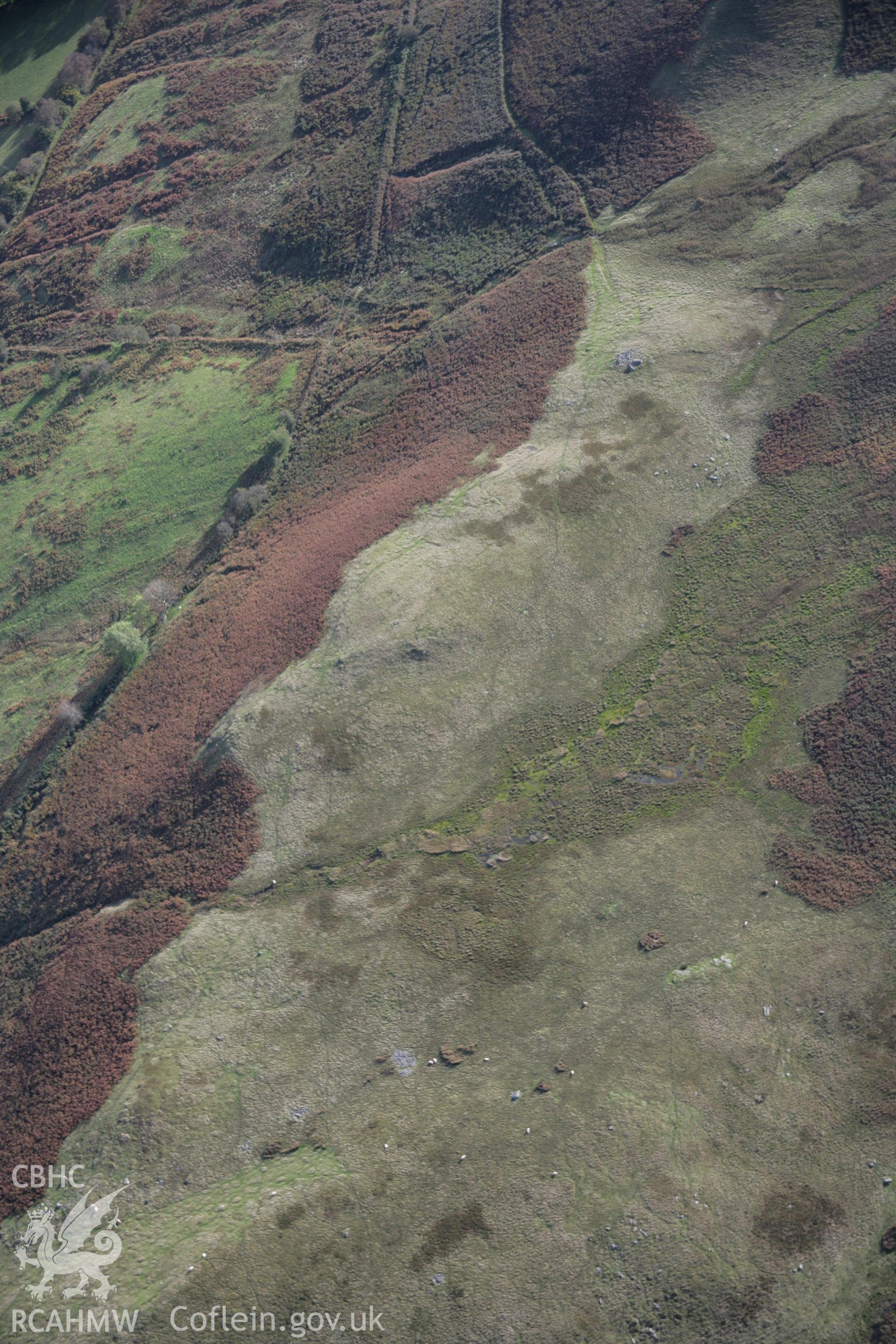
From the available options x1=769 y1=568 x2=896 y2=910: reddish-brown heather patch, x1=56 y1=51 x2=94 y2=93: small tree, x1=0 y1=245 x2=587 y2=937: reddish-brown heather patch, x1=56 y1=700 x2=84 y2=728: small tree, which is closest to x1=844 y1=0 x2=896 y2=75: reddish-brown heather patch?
x1=0 y1=245 x2=587 y2=937: reddish-brown heather patch

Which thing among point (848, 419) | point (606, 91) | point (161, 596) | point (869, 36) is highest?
point (606, 91)

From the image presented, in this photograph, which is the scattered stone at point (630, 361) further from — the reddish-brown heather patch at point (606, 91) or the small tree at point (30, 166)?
the small tree at point (30, 166)

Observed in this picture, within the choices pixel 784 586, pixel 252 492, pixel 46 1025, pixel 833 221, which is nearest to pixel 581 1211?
pixel 46 1025

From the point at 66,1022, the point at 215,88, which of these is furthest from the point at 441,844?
the point at 215,88

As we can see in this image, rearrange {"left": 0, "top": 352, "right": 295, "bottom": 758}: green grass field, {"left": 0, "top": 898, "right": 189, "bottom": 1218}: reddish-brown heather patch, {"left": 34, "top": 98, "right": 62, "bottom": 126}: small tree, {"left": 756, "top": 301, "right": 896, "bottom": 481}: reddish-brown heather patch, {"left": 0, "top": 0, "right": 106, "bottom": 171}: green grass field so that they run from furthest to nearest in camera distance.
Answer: {"left": 0, "top": 0, "right": 106, "bottom": 171}: green grass field < {"left": 34, "top": 98, "right": 62, "bottom": 126}: small tree < {"left": 0, "top": 352, "right": 295, "bottom": 758}: green grass field < {"left": 756, "top": 301, "right": 896, "bottom": 481}: reddish-brown heather patch < {"left": 0, "top": 898, "right": 189, "bottom": 1218}: reddish-brown heather patch

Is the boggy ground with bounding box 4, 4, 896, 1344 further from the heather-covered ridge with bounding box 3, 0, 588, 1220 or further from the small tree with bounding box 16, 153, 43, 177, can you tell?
the small tree with bounding box 16, 153, 43, 177

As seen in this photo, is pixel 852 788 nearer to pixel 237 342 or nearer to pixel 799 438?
pixel 799 438
